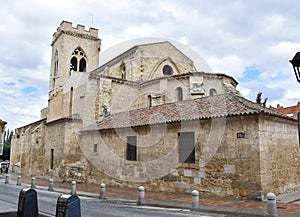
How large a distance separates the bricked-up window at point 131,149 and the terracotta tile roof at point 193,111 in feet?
2.82

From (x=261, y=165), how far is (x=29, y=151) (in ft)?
81.7

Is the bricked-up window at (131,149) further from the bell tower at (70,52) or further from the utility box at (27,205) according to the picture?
the bell tower at (70,52)

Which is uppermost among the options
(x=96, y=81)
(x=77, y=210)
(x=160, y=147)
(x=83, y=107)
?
(x=96, y=81)

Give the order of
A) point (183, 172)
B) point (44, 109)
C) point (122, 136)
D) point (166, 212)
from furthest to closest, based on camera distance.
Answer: point (44, 109)
point (122, 136)
point (183, 172)
point (166, 212)

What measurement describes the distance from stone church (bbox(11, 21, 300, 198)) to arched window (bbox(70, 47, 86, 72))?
975mm

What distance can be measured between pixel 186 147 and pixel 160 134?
1759 millimetres

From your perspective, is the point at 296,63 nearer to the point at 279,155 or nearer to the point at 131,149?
the point at 279,155

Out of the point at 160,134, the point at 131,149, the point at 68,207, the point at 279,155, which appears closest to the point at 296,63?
the point at 68,207

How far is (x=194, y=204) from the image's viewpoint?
373 inches

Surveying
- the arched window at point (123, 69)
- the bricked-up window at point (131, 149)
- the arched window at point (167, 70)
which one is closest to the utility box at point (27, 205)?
the bricked-up window at point (131, 149)

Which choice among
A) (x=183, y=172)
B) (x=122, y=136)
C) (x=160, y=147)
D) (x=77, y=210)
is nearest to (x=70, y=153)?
(x=122, y=136)

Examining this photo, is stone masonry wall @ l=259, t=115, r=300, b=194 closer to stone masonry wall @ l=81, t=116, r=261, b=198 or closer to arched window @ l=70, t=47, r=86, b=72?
stone masonry wall @ l=81, t=116, r=261, b=198

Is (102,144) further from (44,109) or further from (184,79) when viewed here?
(44,109)

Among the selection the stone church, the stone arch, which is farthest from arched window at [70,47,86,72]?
the stone arch
